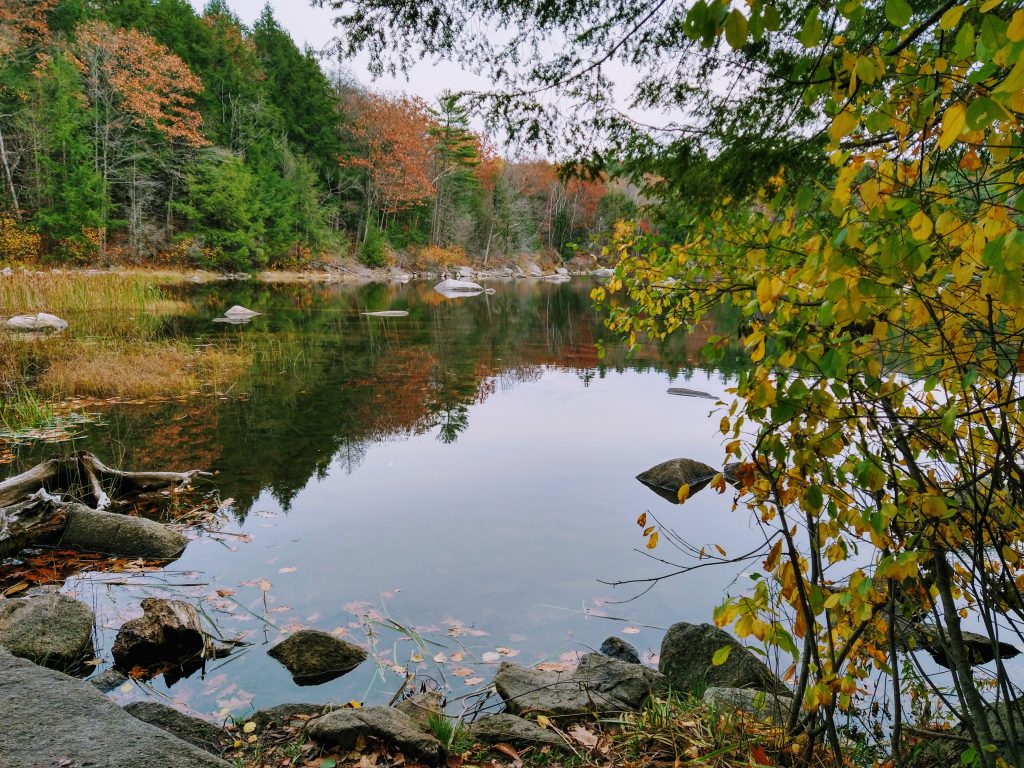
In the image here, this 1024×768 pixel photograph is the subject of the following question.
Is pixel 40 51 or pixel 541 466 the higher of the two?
pixel 40 51

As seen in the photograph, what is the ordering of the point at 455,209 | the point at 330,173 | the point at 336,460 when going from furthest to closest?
the point at 455,209, the point at 330,173, the point at 336,460

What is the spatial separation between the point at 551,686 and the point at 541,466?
459cm

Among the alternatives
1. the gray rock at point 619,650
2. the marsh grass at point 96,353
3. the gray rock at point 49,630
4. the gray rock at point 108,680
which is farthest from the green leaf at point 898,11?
the marsh grass at point 96,353

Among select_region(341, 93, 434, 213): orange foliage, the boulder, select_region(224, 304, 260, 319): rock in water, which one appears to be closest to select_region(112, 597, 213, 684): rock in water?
the boulder

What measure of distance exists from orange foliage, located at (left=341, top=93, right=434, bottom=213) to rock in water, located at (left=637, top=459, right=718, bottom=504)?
39501 millimetres

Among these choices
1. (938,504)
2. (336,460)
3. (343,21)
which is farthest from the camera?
(336,460)

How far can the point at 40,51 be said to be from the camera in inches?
1116

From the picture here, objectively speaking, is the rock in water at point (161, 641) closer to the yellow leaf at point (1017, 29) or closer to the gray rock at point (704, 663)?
the gray rock at point (704, 663)

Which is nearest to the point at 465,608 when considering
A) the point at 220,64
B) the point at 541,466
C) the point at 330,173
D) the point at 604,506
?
the point at 604,506

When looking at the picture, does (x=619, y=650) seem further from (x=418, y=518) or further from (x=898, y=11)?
(x=898, y=11)

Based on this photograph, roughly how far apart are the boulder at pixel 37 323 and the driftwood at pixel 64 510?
8.81m

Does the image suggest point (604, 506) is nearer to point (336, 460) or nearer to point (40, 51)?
point (336, 460)

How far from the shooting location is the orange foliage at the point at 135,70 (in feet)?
85.9

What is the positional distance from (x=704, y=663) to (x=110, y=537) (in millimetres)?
4794
